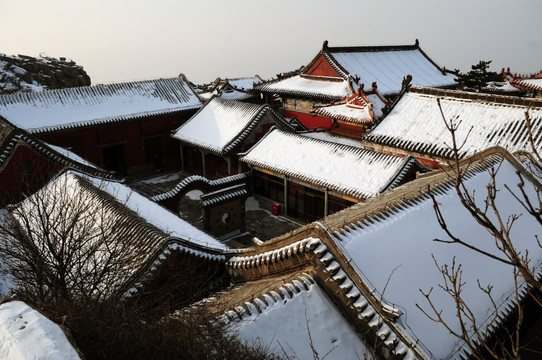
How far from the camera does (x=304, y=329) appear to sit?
853 centimetres

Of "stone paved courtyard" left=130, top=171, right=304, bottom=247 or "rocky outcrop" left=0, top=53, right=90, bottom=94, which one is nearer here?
"stone paved courtyard" left=130, top=171, right=304, bottom=247

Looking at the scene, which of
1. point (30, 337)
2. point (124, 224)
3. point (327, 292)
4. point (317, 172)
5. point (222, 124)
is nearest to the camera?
point (30, 337)

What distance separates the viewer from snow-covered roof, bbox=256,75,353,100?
30.2m

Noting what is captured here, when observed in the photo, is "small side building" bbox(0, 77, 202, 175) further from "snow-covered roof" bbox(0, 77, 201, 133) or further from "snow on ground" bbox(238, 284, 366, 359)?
"snow on ground" bbox(238, 284, 366, 359)

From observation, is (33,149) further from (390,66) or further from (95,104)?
(390,66)

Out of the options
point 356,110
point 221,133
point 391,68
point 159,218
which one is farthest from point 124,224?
point 391,68

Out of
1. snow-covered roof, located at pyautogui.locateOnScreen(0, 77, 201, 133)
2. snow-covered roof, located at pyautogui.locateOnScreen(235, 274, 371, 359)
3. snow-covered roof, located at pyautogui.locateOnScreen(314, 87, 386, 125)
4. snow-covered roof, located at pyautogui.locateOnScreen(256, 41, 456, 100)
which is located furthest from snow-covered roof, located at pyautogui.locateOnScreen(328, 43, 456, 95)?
snow-covered roof, located at pyautogui.locateOnScreen(235, 274, 371, 359)

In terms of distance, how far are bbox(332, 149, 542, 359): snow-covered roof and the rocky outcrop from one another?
4568 centimetres

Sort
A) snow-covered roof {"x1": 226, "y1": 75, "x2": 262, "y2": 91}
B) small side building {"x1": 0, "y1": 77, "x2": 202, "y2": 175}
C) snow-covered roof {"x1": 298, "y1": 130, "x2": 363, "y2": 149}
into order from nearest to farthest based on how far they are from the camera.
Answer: snow-covered roof {"x1": 298, "y1": 130, "x2": 363, "y2": 149}, small side building {"x1": 0, "y1": 77, "x2": 202, "y2": 175}, snow-covered roof {"x1": 226, "y1": 75, "x2": 262, "y2": 91}

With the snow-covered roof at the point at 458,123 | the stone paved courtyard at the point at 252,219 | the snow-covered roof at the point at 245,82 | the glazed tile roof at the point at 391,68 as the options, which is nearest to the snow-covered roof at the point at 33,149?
the stone paved courtyard at the point at 252,219

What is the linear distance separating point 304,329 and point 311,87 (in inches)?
1032

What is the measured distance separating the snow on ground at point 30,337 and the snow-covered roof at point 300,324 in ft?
11.1

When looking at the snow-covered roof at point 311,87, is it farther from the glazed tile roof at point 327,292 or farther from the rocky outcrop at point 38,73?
the rocky outcrop at point 38,73

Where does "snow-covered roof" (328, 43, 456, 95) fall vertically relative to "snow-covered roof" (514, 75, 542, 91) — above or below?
above
